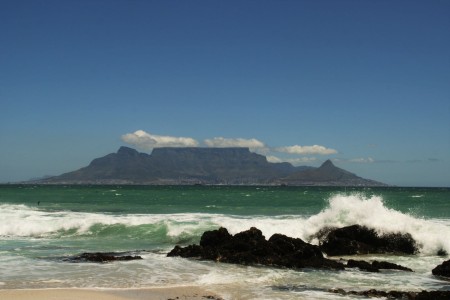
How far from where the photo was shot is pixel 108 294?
12781 mm

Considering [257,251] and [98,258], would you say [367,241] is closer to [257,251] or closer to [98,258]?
[257,251]

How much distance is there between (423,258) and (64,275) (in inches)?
521

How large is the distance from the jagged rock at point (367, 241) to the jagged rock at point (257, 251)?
280cm

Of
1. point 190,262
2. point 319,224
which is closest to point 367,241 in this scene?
point 319,224

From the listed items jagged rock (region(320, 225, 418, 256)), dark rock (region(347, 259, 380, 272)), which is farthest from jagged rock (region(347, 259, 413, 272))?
jagged rock (region(320, 225, 418, 256))

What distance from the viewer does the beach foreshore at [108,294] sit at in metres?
12.2

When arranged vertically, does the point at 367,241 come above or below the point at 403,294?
above

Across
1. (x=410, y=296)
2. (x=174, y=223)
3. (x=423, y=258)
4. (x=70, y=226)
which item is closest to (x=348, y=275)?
(x=410, y=296)

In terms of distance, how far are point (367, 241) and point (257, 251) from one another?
222 inches

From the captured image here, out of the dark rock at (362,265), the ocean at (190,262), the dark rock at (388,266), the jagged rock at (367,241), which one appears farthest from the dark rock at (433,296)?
the jagged rock at (367,241)

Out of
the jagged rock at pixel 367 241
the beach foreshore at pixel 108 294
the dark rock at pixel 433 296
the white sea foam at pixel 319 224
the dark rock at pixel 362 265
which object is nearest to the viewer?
the beach foreshore at pixel 108 294

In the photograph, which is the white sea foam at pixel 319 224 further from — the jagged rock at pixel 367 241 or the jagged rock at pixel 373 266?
the jagged rock at pixel 373 266

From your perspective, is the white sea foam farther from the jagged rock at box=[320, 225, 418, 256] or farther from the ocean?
the jagged rock at box=[320, 225, 418, 256]

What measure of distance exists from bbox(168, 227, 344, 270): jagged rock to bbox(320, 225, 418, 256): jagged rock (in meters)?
2.80
